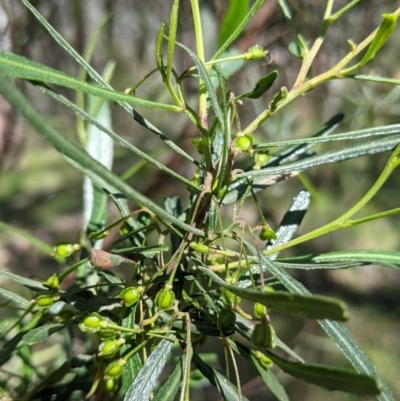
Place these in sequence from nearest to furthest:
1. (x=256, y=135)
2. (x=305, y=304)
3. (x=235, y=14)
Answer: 1. (x=305, y=304)
2. (x=235, y=14)
3. (x=256, y=135)

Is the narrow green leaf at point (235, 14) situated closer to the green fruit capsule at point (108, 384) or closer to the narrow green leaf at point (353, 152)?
the narrow green leaf at point (353, 152)

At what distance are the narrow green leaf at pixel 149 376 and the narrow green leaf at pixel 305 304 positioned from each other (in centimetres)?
14

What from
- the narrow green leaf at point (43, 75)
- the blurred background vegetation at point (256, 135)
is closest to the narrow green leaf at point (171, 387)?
the narrow green leaf at point (43, 75)

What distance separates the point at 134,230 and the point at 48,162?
1.81m

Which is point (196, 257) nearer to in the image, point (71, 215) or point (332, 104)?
A: point (71, 215)

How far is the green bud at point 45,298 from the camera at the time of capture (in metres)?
0.39

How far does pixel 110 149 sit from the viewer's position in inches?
23.6

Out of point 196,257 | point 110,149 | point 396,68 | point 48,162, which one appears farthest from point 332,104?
point 196,257

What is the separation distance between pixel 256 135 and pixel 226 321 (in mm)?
1417

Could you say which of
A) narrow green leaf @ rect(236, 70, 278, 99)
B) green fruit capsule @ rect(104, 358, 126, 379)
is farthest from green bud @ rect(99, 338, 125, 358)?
Answer: narrow green leaf @ rect(236, 70, 278, 99)

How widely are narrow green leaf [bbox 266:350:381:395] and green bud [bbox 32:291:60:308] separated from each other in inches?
8.5

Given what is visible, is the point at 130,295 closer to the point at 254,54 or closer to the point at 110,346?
the point at 110,346

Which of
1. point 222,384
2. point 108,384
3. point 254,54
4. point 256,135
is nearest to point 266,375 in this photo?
point 222,384

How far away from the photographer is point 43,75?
0.32m
